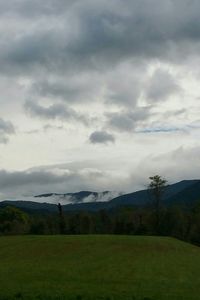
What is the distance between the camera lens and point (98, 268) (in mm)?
38438

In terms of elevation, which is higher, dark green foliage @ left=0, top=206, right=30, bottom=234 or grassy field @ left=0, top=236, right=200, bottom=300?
dark green foliage @ left=0, top=206, right=30, bottom=234

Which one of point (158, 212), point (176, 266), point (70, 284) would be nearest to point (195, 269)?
point (176, 266)

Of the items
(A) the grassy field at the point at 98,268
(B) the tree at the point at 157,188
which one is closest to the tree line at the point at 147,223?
(B) the tree at the point at 157,188

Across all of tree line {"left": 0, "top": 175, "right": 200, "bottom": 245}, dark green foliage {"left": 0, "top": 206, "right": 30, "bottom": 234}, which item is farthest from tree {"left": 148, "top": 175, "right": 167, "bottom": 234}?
dark green foliage {"left": 0, "top": 206, "right": 30, "bottom": 234}

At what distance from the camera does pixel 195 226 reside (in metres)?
103

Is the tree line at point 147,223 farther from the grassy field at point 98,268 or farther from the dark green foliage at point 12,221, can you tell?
the grassy field at point 98,268

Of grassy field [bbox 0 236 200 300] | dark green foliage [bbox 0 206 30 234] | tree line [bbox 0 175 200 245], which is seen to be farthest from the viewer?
dark green foliage [bbox 0 206 30 234]

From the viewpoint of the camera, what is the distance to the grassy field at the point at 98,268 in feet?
83.8

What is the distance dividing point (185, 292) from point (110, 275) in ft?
28.2

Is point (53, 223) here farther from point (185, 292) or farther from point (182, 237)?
point (185, 292)

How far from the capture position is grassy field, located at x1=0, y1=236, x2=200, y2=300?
25547 millimetres

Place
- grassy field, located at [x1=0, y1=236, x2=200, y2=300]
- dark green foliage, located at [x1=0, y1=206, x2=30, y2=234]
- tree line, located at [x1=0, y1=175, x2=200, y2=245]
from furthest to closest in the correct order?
dark green foliage, located at [x1=0, y1=206, x2=30, y2=234], tree line, located at [x1=0, y1=175, x2=200, y2=245], grassy field, located at [x1=0, y1=236, x2=200, y2=300]

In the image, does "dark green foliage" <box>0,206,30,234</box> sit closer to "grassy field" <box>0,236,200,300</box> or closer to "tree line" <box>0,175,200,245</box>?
"tree line" <box>0,175,200,245</box>

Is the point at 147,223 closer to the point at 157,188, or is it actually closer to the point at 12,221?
the point at 157,188
